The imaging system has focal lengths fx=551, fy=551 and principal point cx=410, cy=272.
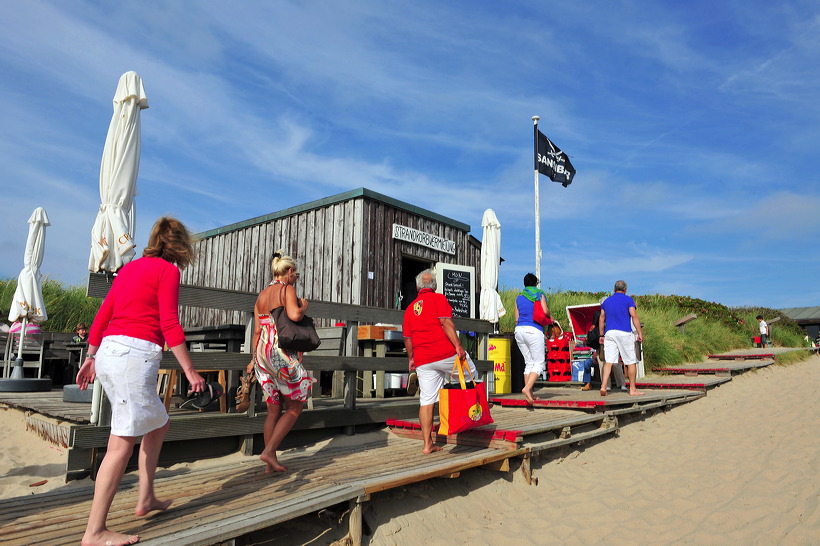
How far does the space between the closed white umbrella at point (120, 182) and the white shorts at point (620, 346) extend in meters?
6.07

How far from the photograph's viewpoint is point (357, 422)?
222 inches

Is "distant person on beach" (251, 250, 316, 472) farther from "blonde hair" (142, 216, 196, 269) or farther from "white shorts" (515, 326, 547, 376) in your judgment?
"white shorts" (515, 326, 547, 376)

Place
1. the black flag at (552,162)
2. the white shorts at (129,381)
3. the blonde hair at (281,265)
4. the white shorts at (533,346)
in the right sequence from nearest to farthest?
the white shorts at (129,381) < the blonde hair at (281,265) < the white shorts at (533,346) < the black flag at (552,162)

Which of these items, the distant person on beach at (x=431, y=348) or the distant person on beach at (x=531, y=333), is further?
the distant person on beach at (x=531, y=333)

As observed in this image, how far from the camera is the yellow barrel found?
8.71 metres

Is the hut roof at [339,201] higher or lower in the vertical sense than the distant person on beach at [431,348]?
higher

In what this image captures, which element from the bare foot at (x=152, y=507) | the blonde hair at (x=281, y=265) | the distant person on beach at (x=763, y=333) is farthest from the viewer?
the distant person on beach at (x=763, y=333)

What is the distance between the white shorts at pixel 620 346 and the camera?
7549 mm

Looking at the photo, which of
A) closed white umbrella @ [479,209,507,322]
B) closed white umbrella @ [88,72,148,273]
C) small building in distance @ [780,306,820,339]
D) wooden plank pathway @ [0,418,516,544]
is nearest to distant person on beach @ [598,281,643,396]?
closed white umbrella @ [479,209,507,322]

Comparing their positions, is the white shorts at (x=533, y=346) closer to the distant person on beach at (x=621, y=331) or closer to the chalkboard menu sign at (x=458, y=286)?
the distant person on beach at (x=621, y=331)

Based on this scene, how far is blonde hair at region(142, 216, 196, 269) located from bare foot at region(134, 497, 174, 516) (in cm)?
128

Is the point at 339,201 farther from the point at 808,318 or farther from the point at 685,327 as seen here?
the point at 808,318

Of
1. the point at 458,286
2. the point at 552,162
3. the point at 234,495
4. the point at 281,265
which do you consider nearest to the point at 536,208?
the point at 552,162

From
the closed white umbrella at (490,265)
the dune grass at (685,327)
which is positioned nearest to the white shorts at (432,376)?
the closed white umbrella at (490,265)
